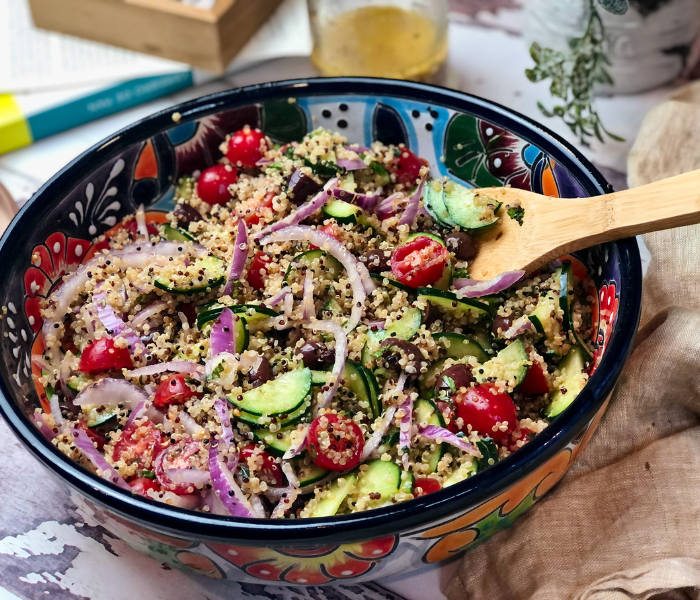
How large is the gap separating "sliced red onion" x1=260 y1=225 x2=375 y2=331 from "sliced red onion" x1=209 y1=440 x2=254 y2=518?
397mm

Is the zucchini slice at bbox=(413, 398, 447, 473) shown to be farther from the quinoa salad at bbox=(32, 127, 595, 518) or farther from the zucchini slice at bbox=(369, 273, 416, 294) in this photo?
the zucchini slice at bbox=(369, 273, 416, 294)

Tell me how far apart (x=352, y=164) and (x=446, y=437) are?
757 millimetres

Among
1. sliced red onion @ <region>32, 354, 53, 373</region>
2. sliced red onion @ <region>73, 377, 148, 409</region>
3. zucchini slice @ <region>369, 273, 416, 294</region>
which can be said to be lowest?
sliced red onion @ <region>73, 377, 148, 409</region>

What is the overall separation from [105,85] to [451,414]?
1.79 m

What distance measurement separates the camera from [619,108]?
2414 mm

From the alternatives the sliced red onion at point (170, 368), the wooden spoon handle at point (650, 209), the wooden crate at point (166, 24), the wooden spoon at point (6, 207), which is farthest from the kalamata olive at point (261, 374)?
the wooden crate at point (166, 24)

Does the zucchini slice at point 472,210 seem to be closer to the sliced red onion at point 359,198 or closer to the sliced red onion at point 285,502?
the sliced red onion at point 359,198

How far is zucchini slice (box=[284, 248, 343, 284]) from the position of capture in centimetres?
165

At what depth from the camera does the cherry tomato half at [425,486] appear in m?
1.32

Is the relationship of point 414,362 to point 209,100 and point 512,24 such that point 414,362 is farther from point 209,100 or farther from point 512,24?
point 512,24

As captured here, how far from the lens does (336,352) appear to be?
1.50 meters

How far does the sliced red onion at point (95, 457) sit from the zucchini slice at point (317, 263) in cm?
53

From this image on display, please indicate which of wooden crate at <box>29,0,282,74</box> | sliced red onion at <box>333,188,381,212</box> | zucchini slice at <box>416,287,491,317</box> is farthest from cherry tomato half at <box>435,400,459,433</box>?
wooden crate at <box>29,0,282,74</box>

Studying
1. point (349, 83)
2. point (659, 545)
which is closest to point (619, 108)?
point (349, 83)
